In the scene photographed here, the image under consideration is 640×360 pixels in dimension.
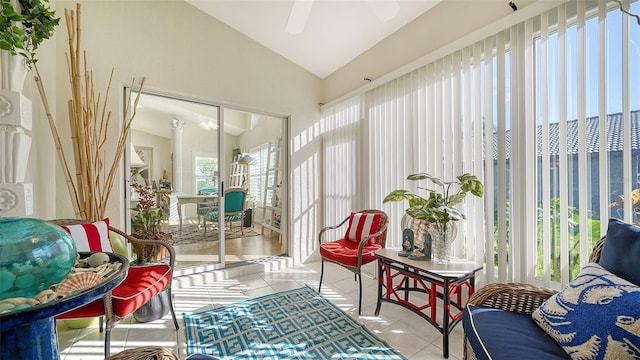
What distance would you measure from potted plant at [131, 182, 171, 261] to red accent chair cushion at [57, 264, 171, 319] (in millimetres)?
633

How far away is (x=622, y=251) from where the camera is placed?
114cm

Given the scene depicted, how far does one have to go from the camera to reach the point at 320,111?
4.04 meters

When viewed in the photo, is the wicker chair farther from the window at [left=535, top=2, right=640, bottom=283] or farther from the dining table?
the dining table

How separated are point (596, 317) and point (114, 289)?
2409 millimetres

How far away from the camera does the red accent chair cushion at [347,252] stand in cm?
244

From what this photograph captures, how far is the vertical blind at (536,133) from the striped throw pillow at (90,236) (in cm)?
269

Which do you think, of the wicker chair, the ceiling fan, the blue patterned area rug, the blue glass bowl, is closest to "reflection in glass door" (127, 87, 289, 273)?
the blue patterned area rug

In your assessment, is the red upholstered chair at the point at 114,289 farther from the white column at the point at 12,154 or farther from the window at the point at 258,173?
the window at the point at 258,173

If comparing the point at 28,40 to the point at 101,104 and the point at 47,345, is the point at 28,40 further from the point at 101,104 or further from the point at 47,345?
the point at 47,345

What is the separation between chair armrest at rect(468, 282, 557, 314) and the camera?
1.33 meters

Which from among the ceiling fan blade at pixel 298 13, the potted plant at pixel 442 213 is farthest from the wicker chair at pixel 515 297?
the ceiling fan blade at pixel 298 13

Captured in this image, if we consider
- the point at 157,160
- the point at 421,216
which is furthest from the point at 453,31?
the point at 157,160

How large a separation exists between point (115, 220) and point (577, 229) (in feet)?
12.3

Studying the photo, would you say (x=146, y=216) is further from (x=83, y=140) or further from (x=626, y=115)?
(x=626, y=115)
